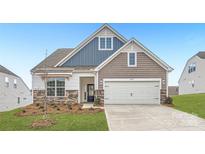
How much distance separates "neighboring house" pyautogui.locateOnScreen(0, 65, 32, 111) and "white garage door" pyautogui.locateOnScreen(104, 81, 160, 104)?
12887 mm

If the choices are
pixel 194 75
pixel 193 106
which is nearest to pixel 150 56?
pixel 193 106

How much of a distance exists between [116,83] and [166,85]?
157 inches

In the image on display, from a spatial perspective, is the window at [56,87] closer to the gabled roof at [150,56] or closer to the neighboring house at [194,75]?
the gabled roof at [150,56]

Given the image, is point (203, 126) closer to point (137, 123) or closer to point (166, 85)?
point (137, 123)

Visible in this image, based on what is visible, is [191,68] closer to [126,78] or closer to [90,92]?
[126,78]

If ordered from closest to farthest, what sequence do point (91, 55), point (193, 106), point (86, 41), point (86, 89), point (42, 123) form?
point (42, 123)
point (193, 106)
point (86, 41)
point (91, 55)
point (86, 89)

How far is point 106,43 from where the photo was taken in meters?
17.8

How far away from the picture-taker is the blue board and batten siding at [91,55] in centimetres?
1766

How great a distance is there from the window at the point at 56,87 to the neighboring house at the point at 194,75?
15828 millimetres

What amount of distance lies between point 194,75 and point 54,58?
16.7m

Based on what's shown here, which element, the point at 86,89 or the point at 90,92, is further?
the point at 90,92

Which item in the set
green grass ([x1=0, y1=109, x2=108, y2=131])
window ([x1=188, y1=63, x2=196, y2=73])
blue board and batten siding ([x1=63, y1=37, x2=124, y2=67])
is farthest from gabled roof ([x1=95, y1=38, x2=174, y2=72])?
window ([x1=188, y1=63, x2=196, y2=73])
